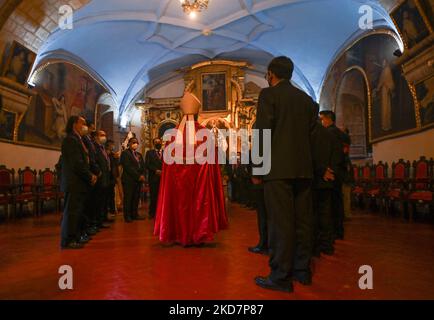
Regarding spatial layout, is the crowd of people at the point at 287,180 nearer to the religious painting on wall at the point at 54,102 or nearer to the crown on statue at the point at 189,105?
the crown on statue at the point at 189,105

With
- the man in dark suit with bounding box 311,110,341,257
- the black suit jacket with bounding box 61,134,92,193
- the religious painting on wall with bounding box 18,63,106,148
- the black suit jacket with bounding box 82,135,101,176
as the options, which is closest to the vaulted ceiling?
the religious painting on wall with bounding box 18,63,106,148

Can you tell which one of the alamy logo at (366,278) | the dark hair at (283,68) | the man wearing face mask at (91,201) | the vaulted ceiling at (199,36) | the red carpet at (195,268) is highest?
the vaulted ceiling at (199,36)

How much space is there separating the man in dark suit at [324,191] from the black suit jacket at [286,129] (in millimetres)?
803

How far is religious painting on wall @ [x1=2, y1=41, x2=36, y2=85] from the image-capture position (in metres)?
7.12

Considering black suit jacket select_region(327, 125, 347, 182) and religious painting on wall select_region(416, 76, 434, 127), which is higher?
religious painting on wall select_region(416, 76, 434, 127)

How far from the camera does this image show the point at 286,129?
234cm

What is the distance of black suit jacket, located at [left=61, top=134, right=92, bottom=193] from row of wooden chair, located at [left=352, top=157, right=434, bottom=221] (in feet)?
18.0

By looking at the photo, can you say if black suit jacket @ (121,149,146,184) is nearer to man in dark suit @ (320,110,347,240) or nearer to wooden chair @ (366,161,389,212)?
man in dark suit @ (320,110,347,240)

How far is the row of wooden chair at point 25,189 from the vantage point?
6871 millimetres

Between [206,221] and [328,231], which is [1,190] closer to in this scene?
[206,221]

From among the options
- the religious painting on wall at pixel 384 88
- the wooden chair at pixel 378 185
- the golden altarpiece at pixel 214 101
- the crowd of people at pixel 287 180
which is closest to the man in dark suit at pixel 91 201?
the crowd of people at pixel 287 180

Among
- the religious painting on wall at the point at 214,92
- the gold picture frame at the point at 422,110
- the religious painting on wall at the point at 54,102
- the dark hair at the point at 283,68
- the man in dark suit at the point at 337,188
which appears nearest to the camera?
the dark hair at the point at 283,68

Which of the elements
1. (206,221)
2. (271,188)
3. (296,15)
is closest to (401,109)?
(296,15)

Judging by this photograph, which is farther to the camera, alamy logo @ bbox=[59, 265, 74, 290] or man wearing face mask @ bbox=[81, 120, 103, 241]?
man wearing face mask @ bbox=[81, 120, 103, 241]
